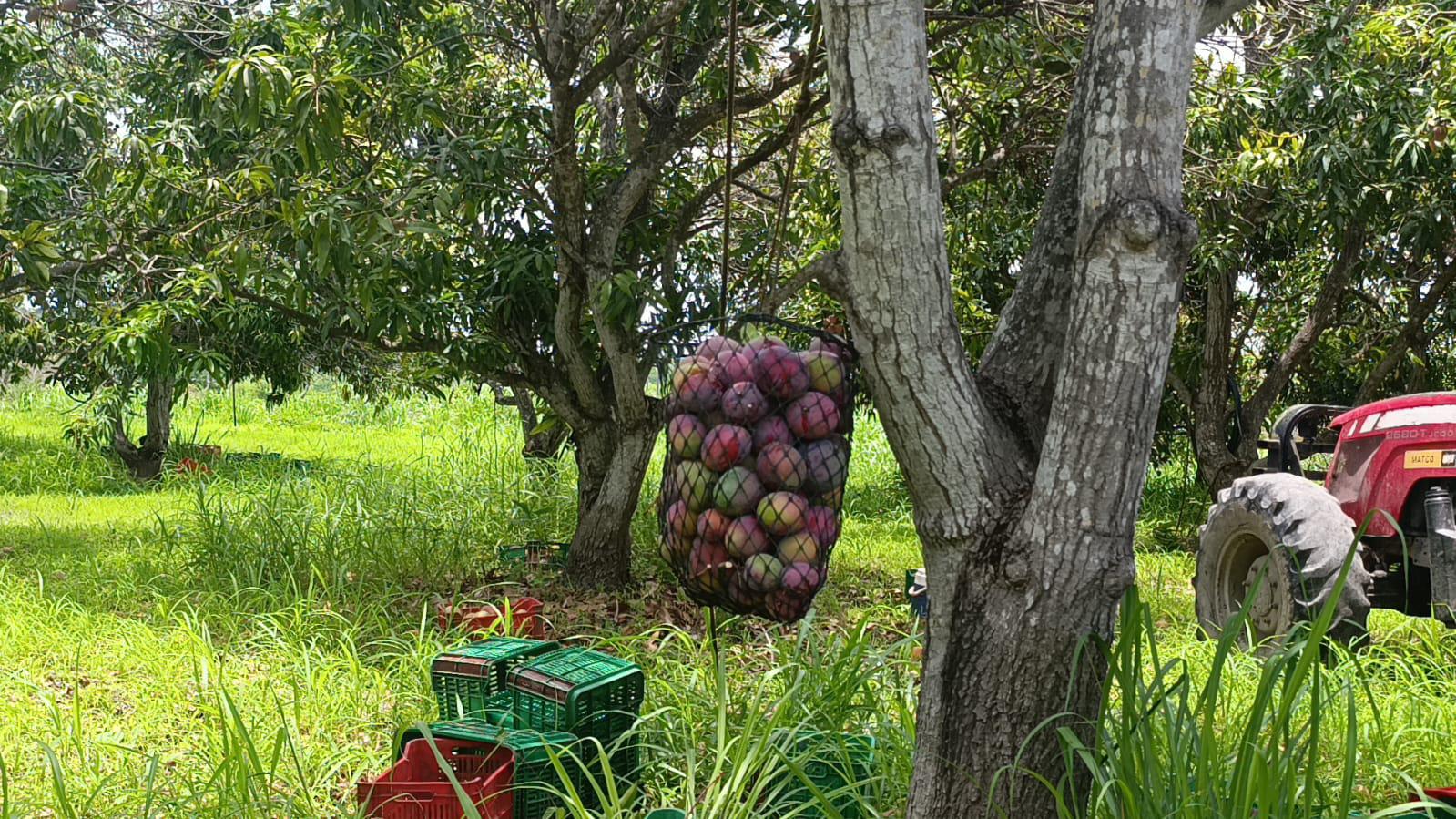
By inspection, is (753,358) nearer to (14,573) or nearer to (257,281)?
(257,281)

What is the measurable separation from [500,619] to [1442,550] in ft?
10.5

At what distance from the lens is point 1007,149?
5754mm

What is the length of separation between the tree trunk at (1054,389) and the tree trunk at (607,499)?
128 inches

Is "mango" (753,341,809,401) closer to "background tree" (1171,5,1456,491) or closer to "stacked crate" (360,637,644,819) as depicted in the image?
"stacked crate" (360,637,644,819)

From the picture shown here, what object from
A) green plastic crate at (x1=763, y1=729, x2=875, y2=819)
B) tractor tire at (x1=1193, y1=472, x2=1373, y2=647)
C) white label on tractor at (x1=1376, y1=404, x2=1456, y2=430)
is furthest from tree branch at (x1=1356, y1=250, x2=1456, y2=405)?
green plastic crate at (x1=763, y1=729, x2=875, y2=819)

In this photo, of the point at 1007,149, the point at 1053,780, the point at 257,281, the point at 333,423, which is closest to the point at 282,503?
the point at 257,281

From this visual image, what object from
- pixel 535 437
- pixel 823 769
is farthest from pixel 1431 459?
pixel 535 437

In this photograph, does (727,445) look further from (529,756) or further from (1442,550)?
(1442,550)

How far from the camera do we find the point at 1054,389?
7.43 feet

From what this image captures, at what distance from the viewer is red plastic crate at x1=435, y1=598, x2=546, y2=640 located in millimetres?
4156

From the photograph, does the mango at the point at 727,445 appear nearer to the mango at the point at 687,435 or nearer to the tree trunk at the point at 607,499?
the mango at the point at 687,435

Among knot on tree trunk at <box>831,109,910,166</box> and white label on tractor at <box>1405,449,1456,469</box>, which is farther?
white label on tractor at <box>1405,449,1456,469</box>

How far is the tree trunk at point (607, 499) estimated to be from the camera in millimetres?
5410

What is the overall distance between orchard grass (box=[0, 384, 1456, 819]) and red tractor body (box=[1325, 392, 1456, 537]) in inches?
21.4
